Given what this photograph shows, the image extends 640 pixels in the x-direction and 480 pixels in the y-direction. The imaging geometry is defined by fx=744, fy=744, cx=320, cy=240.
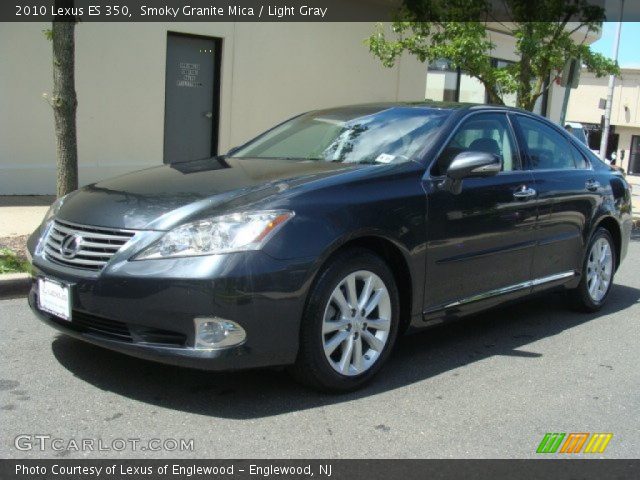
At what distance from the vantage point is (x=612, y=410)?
13.2ft

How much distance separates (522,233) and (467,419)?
1.63 meters

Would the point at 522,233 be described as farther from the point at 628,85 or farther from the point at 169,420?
the point at 628,85

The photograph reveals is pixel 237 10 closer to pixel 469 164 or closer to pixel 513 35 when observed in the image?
pixel 513 35

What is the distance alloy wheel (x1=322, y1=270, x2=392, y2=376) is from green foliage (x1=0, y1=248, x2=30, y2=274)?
123 inches

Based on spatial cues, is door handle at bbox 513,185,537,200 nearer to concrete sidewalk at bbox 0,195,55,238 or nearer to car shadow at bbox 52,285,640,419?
car shadow at bbox 52,285,640,419

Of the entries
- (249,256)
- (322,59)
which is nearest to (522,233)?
(249,256)

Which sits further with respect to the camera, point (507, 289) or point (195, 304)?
point (507, 289)

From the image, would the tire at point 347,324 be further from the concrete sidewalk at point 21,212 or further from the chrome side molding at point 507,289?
the concrete sidewalk at point 21,212

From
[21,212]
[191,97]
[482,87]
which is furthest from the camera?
[482,87]

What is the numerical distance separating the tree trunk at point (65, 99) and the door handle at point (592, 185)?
4399mm

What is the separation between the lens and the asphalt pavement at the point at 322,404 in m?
3.35

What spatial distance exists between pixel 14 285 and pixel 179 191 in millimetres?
2398

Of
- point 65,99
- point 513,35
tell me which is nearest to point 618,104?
point 513,35
